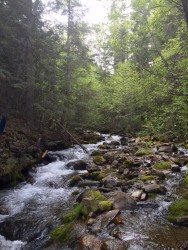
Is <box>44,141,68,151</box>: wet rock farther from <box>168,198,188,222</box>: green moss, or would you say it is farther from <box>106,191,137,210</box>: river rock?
<box>168,198,188,222</box>: green moss

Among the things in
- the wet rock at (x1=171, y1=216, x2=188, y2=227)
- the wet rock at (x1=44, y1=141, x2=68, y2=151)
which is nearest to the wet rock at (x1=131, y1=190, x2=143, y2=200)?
the wet rock at (x1=171, y1=216, x2=188, y2=227)

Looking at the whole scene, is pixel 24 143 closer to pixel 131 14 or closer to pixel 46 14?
pixel 131 14

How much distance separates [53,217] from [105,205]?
53.1 inches

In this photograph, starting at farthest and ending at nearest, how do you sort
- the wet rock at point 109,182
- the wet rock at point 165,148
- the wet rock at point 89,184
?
the wet rock at point 165,148
the wet rock at point 89,184
the wet rock at point 109,182

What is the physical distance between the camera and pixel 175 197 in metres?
5.81

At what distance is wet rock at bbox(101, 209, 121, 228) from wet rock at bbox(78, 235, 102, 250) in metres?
0.49

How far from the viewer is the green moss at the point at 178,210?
15.7 feet

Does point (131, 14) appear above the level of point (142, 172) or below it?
above

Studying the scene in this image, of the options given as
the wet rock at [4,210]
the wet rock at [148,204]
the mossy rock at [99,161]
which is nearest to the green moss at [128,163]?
the mossy rock at [99,161]

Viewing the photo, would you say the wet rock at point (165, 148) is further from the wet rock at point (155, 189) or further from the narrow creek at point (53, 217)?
the wet rock at point (155, 189)

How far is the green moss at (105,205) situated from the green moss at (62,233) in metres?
0.78

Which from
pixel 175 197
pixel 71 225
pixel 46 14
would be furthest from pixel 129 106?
pixel 71 225

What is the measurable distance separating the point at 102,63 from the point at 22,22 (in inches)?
746

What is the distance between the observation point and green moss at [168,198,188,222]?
188 inches
